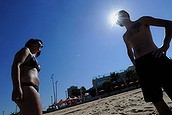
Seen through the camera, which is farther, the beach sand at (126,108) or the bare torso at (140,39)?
the beach sand at (126,108)

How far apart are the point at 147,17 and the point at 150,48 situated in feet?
2.03

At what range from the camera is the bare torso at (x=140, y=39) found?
106 inches

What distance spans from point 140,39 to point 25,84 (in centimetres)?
202

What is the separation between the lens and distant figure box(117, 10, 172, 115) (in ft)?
7.71

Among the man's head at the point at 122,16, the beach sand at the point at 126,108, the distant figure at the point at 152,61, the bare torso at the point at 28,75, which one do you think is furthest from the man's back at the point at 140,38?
the beach sand at the point at 126,108

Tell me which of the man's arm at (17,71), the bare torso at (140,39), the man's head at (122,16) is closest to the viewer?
the man's arm at (17,71)

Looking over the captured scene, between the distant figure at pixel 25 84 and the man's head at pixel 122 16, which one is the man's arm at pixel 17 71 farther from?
the man's head at pixel 122 16

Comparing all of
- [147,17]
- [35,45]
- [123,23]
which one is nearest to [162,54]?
[147,17]

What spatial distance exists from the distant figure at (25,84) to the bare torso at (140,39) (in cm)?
175

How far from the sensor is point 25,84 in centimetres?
226

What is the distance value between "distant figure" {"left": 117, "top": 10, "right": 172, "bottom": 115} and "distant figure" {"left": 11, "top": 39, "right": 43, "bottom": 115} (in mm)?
1635

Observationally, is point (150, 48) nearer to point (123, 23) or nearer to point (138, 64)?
point (138, 64)

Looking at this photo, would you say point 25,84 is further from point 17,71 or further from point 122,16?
point 122,16

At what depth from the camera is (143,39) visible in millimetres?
2807
